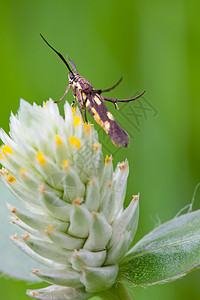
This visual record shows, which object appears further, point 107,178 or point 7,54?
point 7,54

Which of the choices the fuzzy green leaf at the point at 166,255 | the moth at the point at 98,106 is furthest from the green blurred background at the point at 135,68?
the fuzzy green leaf at the point at 166,255

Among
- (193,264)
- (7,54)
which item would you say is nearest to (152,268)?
(193,264)

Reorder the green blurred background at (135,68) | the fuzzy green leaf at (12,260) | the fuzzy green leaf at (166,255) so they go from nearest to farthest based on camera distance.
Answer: the fuzzy green leaf at (166,255) → the fuzzy green leaf at (12,260) → the green blurred background at (135,68)

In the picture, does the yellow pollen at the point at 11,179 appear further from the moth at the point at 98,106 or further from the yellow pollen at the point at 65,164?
the moth at the point at 98,106

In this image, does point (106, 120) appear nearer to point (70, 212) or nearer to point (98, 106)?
point (98, 106)

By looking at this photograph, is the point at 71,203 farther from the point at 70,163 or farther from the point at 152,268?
the point at 152,268

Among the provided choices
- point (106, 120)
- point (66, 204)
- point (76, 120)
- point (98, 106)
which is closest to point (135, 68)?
point (98, 106)

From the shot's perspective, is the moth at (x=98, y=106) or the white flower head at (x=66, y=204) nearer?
the white flower head at (x=66, y=204)

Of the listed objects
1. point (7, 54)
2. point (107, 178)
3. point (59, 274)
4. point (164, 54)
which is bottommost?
point (59, 274)
